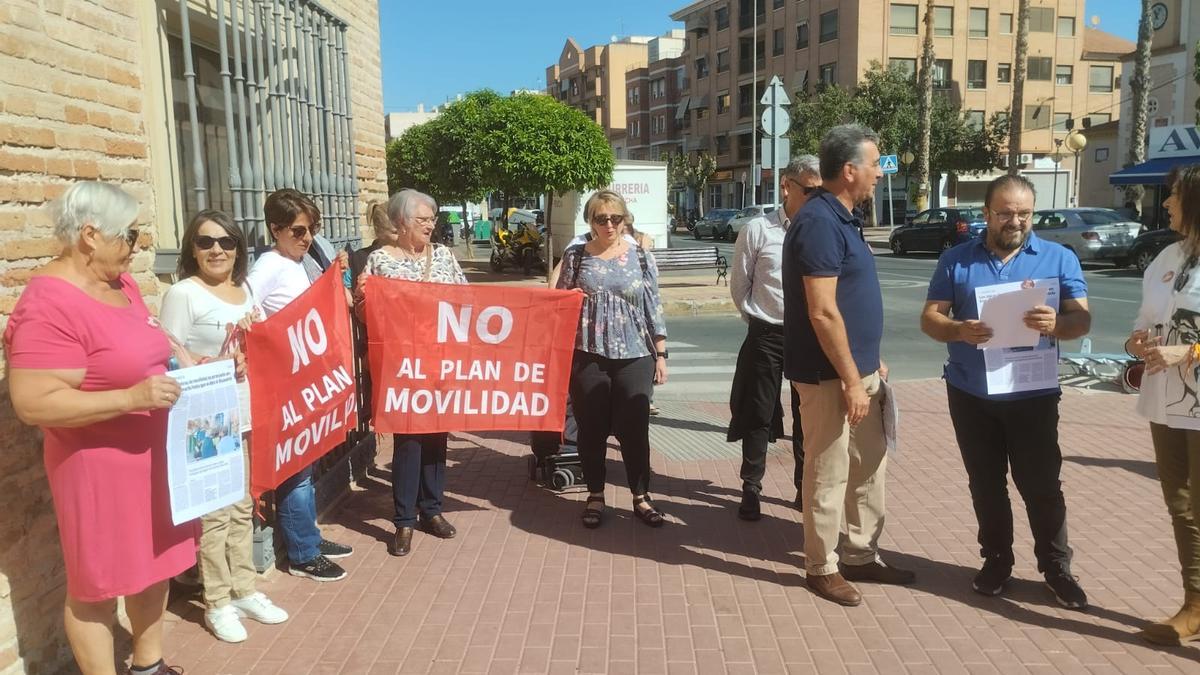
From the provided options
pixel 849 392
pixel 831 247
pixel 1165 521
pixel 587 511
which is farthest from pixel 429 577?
pixel 1165 521

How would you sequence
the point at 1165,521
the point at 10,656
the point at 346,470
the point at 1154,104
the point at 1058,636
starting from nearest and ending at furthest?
Answer: 1. the point at 10,656
2. the point at 1058,636
3. the point at 1165,521
4. the point at 346,470
5. the point at 1154,104

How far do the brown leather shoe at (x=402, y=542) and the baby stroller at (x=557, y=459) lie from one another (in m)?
1.23

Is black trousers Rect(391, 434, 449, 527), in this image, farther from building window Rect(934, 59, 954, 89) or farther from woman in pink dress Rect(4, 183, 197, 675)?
building window Rect(934, 59, 954, 89)

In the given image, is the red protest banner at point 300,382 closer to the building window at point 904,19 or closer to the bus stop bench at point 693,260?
the bus stop bench at point 693,260

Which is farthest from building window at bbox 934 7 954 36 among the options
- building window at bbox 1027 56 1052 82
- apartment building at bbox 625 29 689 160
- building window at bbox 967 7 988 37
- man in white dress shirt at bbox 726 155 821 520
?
man in white dress shirt at bbox 726 155 821 520

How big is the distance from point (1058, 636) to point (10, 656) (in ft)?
12.8

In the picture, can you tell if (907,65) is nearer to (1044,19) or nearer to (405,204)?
(1044,19)

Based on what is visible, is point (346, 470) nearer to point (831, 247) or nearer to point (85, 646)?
point (85, 646)

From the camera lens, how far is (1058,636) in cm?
370

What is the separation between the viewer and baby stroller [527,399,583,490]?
5750 millimetres

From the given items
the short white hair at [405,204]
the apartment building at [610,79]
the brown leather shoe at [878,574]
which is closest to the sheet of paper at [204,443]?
the short white hair at [405,204]

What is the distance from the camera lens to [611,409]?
511cm

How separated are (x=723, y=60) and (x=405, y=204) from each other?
66.0m

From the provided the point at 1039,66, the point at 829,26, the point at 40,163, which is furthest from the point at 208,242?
the point at 1039,66
